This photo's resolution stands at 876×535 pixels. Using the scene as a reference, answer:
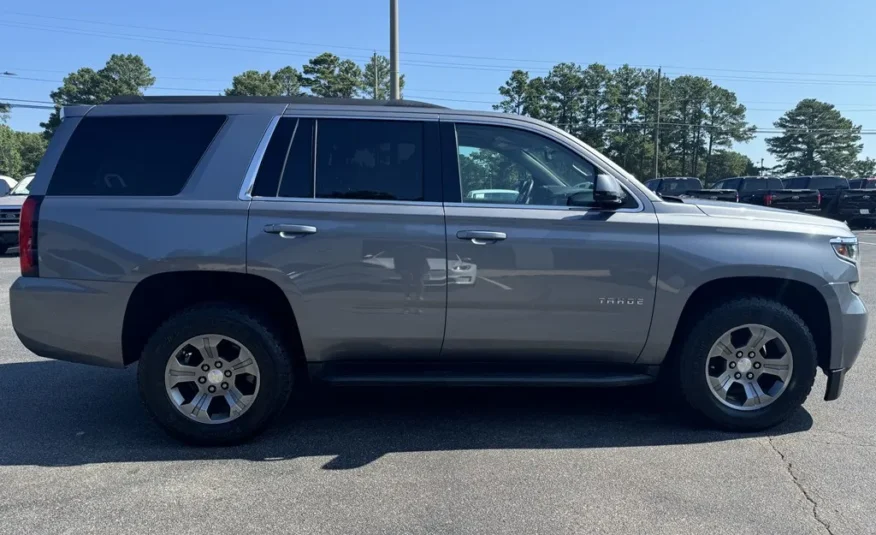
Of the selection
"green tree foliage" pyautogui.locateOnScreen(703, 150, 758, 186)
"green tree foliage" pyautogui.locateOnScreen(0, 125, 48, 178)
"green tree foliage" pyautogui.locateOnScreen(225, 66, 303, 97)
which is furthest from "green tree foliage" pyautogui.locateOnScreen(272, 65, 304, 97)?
"green tree foliage" pyautogui.locateOnScreen(703, 150, 758, 186)

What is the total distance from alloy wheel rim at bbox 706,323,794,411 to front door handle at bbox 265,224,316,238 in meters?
2.57

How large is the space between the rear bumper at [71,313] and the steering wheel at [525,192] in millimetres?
2396

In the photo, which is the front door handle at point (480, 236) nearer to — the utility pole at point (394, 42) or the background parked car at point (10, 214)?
the utility pole at point (394, 42)

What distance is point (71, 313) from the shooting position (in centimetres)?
404

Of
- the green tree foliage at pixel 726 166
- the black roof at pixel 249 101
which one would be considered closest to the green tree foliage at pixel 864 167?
the green tree foliage at pixel 726 166

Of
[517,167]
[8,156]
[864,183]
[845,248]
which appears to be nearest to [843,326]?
[845,248]

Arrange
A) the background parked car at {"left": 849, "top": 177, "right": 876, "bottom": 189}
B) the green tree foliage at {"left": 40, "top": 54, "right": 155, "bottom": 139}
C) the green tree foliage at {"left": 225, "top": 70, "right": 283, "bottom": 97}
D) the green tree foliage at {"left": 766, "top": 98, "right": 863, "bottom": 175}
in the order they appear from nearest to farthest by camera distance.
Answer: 1. the background parked car at {"left": 849, "top": 177, "right": 876, "bottom": 189}
2. the green tree foliage at {"left": 225, "top": 70, "right": 283, "bottom": 97}
3. the green tree foliage at {"left": 40, "top": 54, "right": 155, "bottom": 139}
4. the green tree foliage at {"left": 766, "top": 98, "right": 863, "bottom": 175}

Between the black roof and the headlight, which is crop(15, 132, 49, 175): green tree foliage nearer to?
the black roof

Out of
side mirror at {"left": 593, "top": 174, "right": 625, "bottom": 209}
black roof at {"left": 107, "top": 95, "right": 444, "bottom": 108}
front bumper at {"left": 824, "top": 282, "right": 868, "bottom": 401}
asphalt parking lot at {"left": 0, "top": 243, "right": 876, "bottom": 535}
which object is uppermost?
black roof at {"left": 107, "top": 95, "right": 444, "bottom": 108}

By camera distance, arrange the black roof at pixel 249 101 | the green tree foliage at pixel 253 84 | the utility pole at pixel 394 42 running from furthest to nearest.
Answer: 1. the green tree foliage at pixel 253 84
2. the utility pole at pixel 394 42
3. the black roof at pixel 249 101

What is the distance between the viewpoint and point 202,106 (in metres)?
4.29

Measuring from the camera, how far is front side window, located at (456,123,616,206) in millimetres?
4273

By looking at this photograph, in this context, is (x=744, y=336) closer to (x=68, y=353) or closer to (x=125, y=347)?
(x=125, y=347)

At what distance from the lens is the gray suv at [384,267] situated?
4023mm
